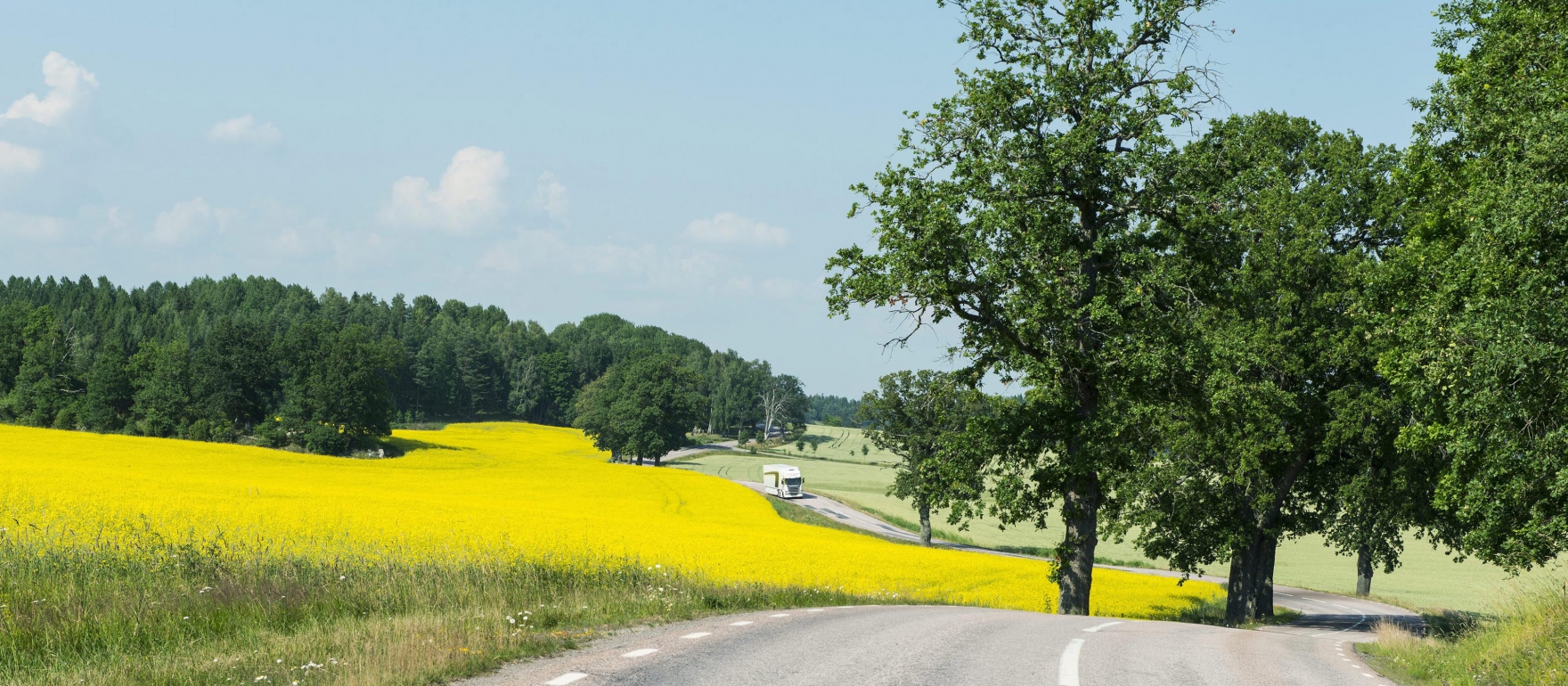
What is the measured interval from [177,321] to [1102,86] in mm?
171114

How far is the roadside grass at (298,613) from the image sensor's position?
26.2ft

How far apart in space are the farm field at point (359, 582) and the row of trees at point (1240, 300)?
503 centimetres

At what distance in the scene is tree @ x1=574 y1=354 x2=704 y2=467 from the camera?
115500 mm

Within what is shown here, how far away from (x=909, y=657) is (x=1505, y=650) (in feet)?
22.2

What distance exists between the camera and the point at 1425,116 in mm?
19219

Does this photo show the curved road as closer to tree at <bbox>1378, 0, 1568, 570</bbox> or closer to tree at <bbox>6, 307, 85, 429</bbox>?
tree at <bbox>1378, 0, 1568, 570</bbox>

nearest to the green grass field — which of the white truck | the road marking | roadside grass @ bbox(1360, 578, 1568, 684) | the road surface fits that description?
the road surface

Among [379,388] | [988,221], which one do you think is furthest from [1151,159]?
[379,388]

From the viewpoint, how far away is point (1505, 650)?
35.0ft

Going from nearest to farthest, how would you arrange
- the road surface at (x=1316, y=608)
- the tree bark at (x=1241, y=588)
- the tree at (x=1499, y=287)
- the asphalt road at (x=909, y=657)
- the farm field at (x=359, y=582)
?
the asphalt road at (x=909, y=657)
the farm field at (x=359, y=582)
the tree at (x=1499, y=287)
the road surface at (x=1316, y=608)
the tree bark at (x=1241, y=588)

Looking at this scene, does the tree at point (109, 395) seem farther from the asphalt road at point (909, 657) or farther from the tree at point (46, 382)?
the asphalt road at point (909, 657)

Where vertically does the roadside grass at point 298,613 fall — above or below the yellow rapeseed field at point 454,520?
above

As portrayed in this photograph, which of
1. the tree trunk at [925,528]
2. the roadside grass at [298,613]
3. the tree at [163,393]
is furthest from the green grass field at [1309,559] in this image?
the tree at [163,393]

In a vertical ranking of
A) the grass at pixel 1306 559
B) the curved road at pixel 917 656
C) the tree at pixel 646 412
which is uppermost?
the tree at pixel 646 412
